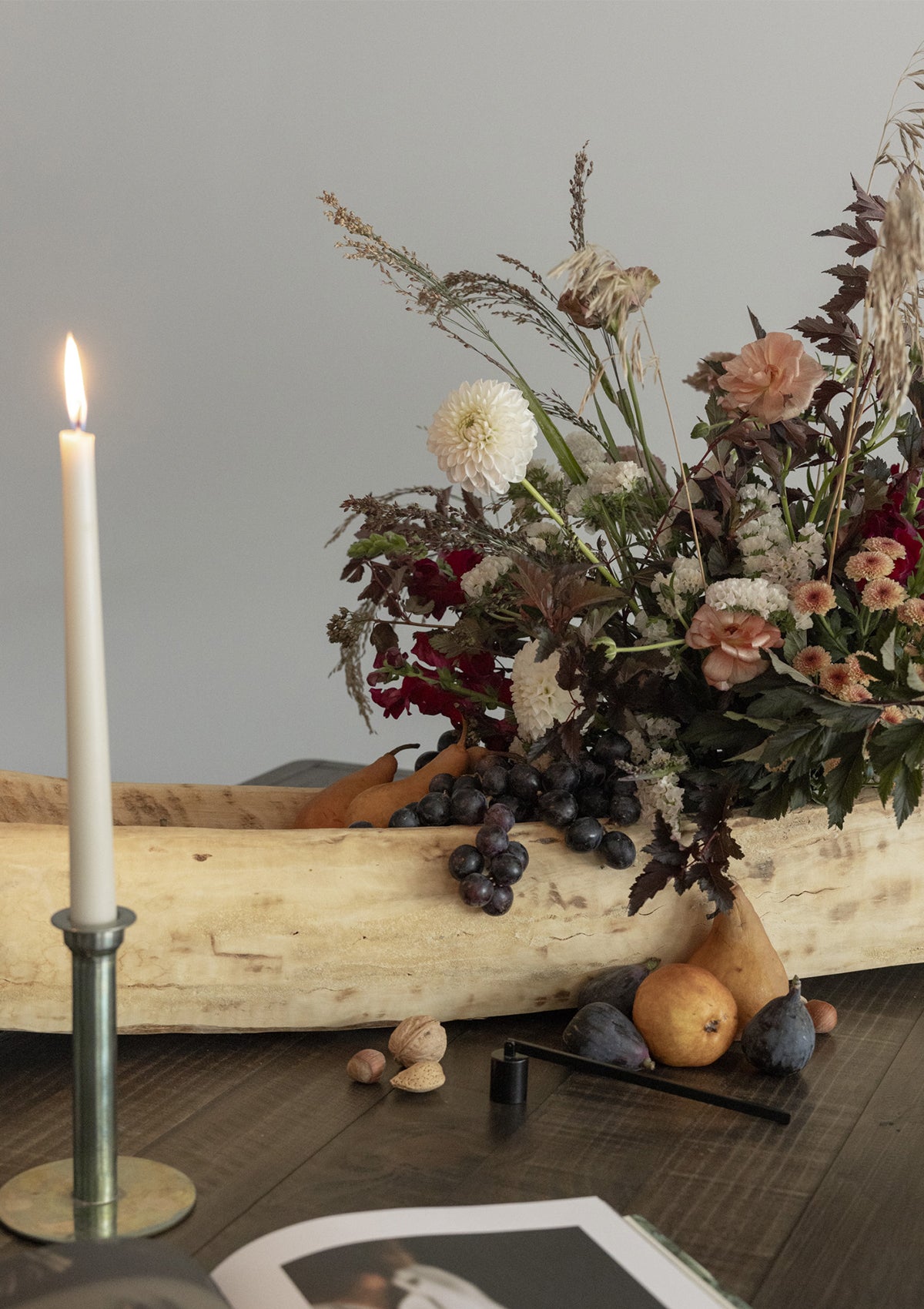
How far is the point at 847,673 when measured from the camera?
3.38ft

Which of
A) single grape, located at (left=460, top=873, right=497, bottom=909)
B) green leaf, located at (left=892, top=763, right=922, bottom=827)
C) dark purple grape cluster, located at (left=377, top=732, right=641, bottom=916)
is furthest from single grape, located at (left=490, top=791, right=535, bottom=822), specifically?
green leaf, located at (left=892, top=763, right=922, bottom=827)

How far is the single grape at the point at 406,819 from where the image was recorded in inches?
44.2

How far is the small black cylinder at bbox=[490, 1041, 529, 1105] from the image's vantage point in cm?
92

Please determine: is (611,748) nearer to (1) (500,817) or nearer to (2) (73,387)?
(1) (500,817)

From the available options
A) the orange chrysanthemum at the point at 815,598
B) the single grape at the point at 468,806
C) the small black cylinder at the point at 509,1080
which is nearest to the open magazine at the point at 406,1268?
the small black cylinder at the point at 509,1080

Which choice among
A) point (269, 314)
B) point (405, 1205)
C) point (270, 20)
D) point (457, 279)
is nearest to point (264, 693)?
point (269, 314)

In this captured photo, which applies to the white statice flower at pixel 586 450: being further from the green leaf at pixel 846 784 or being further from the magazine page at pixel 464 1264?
the magazine page at pixel 464 1264

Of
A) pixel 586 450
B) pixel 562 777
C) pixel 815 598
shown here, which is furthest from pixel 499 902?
pixel 586 450

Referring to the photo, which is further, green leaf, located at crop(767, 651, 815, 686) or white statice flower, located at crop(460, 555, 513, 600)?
white statice flower, located at crop(460, 555, 513, 600)

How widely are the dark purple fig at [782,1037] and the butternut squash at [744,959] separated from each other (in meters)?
0.05

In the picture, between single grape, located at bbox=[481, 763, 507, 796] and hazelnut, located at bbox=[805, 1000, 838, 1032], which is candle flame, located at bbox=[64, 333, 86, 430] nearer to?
single grape, located at bbox=[481, 763, 507, 796]

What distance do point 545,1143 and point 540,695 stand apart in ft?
1.34

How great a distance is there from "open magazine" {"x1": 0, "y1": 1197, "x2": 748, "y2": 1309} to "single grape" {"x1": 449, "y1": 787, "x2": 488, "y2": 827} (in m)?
0.40

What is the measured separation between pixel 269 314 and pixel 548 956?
3.22 meters
